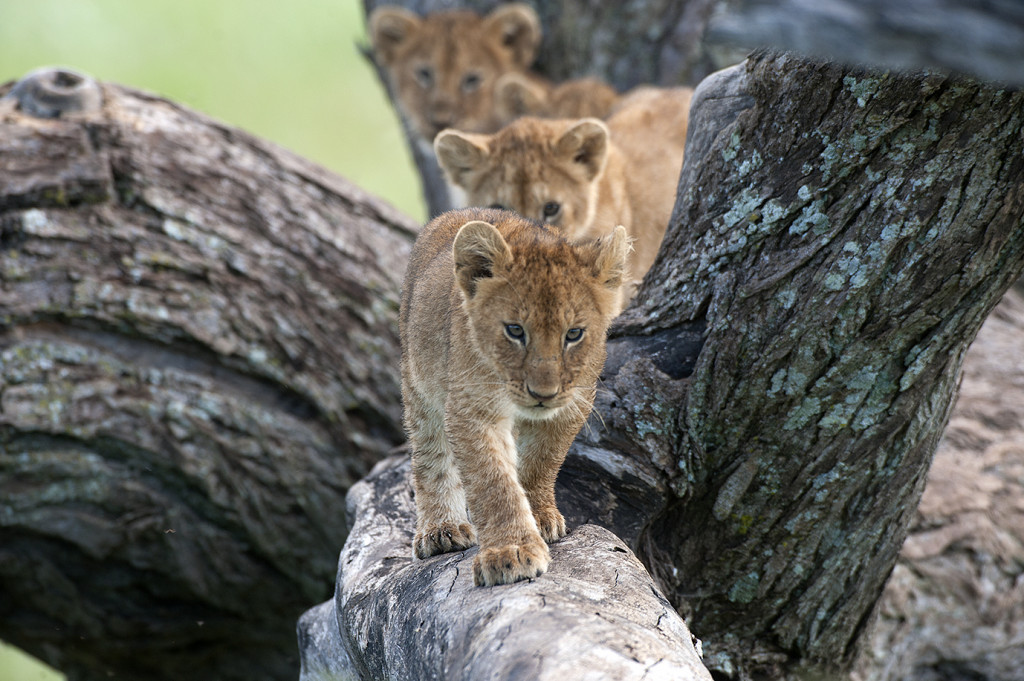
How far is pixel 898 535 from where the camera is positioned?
3.68 m

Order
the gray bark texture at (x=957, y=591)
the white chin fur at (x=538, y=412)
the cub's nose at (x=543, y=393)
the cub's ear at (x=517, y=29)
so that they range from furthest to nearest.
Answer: the cub's ear at (x=517, y=29), the gray bark texture at (x=957, y=591), the white chin fur at (x=538, y=412), the cub's nose at (x=543, y=393)

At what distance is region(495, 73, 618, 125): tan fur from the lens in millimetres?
7281

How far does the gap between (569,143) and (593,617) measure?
3860mm

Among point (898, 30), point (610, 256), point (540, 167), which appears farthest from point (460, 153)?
point (898, 30)

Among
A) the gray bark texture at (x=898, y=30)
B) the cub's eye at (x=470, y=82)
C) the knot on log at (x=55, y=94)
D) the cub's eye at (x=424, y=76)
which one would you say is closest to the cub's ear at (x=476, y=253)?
the gray bark texture at (x=898, y=30)

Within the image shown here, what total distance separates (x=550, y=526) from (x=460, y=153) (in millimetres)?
3240

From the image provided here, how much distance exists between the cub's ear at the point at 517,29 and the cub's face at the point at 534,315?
5.14 m

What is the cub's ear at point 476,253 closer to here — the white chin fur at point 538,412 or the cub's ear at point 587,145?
the white chin fur at point 538,412

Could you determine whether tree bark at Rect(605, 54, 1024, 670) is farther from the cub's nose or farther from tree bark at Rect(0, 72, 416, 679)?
tree bark at Rect(0, 72, 416, 679)

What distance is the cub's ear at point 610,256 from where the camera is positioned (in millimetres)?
3578

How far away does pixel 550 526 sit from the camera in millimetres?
3473

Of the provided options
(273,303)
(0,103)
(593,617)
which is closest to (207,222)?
(273,303)

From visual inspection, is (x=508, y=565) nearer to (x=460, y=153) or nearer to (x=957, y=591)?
(x=957, y=591)

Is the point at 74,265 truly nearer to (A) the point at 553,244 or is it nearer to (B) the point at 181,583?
(B) the point at 181,583
